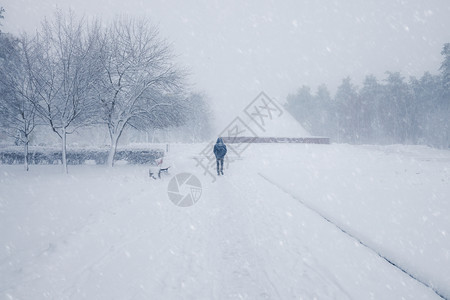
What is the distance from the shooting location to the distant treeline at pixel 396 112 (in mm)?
53312

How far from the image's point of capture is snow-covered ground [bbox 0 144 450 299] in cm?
342

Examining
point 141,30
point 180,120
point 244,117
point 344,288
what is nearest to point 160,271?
point 344,288

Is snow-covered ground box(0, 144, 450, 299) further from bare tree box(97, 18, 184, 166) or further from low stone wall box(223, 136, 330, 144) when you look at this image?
low stone wall box(223, 136, 330, 144)

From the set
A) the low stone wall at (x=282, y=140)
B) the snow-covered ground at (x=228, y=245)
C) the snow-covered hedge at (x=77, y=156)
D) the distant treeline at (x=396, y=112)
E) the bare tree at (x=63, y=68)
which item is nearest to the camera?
the snow-covered ground at (x=228, y=245)

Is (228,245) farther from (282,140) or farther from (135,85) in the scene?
(282,140)

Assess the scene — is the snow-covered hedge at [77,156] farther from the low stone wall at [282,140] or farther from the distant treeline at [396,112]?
the distant treeline at [396,112]

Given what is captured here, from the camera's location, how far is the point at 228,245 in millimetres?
4727

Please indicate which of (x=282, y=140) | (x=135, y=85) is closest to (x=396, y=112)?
(x=282, y=140)

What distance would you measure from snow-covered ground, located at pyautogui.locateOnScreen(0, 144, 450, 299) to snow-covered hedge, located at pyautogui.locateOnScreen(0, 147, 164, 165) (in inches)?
368

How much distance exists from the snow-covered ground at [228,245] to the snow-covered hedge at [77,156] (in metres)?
9.34

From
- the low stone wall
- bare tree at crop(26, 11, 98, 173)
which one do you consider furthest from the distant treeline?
bare tree at crop(26, 11, 98, 173)

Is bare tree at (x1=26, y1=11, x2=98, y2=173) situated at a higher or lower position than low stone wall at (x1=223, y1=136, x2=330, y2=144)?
higher

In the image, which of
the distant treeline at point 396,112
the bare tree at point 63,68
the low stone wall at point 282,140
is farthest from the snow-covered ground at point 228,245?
the distant treeline at point 396,112

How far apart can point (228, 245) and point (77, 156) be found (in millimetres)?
17124
